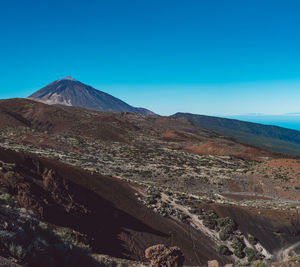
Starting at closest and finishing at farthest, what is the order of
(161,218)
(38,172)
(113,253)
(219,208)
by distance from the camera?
(113,253)
(38,172)
(161,218)
(219,208)

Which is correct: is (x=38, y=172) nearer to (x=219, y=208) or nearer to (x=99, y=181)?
(x=99, y=181)

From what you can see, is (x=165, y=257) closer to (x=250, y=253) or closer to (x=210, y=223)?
(x=250, y=253)

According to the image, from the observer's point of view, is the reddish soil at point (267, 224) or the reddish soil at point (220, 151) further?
the reddish soil at point (220, 151)

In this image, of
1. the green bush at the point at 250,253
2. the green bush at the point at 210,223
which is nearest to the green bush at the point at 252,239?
the green bush at the point at 250,253

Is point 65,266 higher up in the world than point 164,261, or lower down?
higher up

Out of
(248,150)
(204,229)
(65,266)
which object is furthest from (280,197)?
(248,150)

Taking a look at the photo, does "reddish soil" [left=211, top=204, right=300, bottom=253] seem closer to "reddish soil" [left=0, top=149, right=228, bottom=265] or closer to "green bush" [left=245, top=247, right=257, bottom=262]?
"green bush" [left=245, top=247, right=257, bottom=262]

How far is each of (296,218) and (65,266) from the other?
23.7 meters

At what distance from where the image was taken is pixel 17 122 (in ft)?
235

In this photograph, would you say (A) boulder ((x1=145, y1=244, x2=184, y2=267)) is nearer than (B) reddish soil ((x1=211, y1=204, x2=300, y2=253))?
Yes

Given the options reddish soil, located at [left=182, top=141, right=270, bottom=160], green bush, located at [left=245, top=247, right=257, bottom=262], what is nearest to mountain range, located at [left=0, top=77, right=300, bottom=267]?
→ green bush, located at [left=245, top=247, right=257, bottom=262]

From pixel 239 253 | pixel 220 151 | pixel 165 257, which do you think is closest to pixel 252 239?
pixel 239 253

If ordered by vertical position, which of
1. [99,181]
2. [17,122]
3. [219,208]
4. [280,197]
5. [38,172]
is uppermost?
[17,122]

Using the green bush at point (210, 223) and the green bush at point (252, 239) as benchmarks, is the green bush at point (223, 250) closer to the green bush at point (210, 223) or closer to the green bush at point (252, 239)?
the green bush at point (210, 223)
